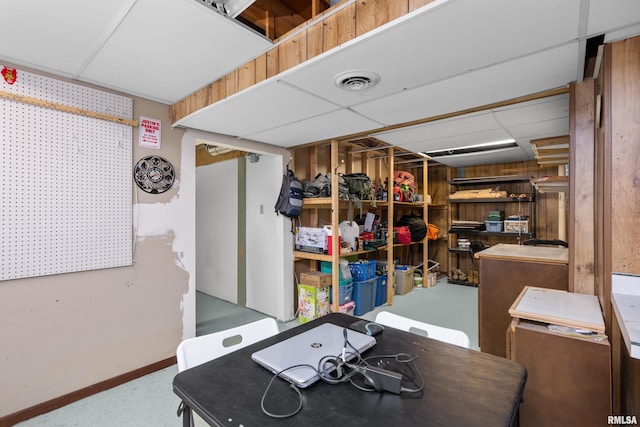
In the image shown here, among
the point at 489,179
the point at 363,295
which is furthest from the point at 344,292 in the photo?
the point at 489,179

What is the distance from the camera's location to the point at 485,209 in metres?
5.36

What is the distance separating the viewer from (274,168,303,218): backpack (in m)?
3.38

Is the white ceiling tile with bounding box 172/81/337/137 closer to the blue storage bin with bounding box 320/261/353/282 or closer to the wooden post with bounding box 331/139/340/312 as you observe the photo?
the wooden post with bounding box 331/139/340/312

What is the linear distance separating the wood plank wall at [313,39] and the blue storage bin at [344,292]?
2.41 meters

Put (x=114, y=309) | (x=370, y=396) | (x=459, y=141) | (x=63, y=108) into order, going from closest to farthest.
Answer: (x=370, y=396), (x=63, y=108), (x=114, y=309), (x=459, y=141)

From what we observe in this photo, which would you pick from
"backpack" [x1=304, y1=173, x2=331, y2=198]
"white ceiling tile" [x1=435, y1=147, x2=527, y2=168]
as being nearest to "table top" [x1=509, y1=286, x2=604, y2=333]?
"backpack" [x1=304, y1=173, x2=331, y2=198]

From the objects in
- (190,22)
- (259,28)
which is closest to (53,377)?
(190,22)

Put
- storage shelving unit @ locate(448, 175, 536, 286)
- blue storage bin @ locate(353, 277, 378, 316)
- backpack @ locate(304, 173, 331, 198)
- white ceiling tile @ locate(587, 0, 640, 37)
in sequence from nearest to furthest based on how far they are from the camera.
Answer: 1. white ceiling tile @ locate(587, 0, 640, 37)
2. backpack @ locate(304, 173, 331, 198)
3. blue storage bin @ locate(353, 277, 378, 316)
4. storage shelving unit @ locate(448, 175, 536, 286)

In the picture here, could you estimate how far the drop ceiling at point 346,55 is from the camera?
1.23 meters

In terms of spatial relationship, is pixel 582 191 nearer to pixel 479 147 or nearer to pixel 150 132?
pixel 479 147

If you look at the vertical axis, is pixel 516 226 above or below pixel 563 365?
above

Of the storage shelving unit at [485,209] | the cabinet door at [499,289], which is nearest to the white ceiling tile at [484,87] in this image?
the cabinet door at [499,289]

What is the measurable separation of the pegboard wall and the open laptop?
1828 millimetres

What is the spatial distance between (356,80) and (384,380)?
1553 millimetres
